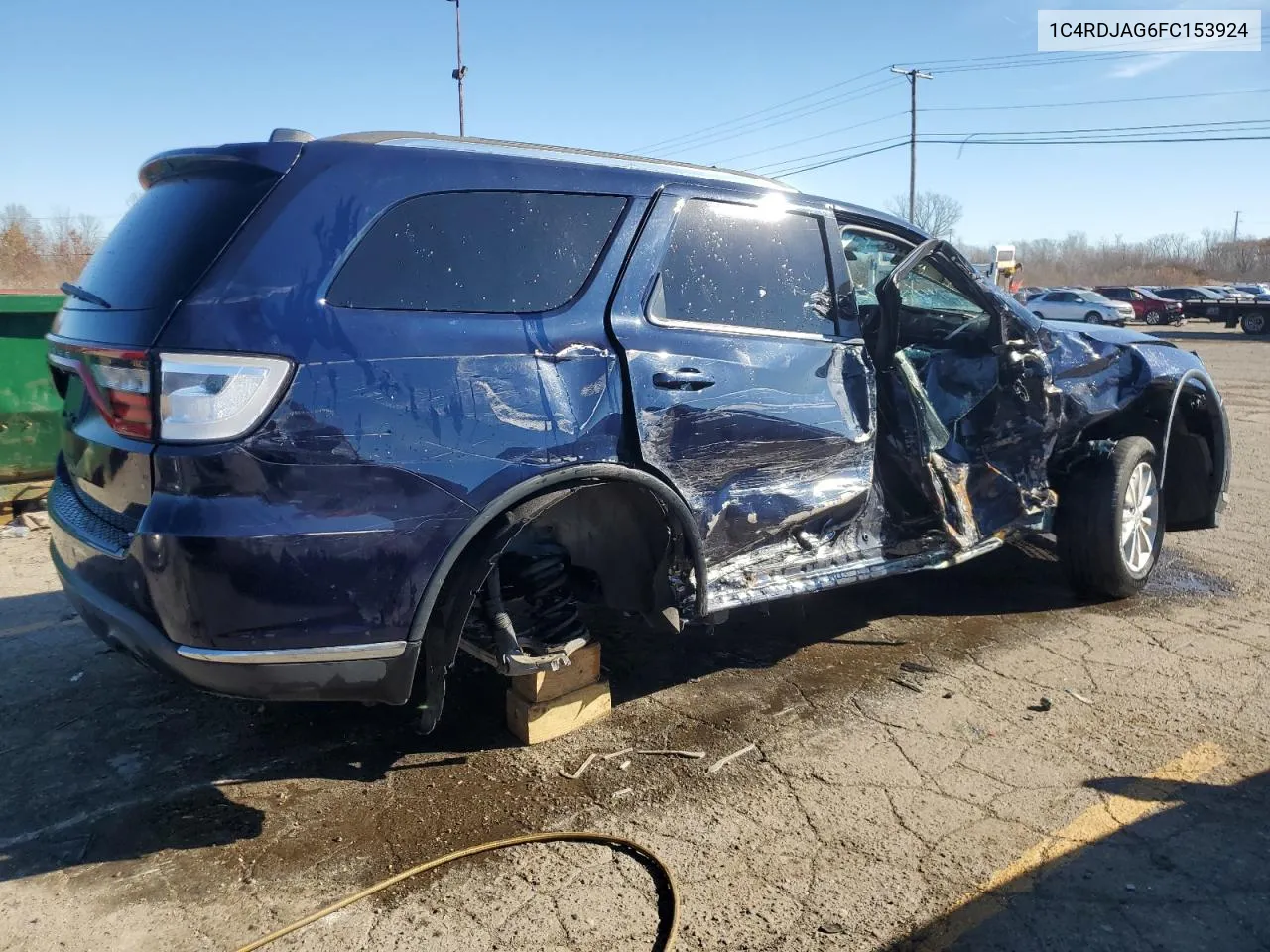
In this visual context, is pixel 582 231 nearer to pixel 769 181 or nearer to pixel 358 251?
pixel 358 251

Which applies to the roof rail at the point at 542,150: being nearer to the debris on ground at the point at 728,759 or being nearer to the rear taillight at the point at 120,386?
the rear taillight at the point at 120,386

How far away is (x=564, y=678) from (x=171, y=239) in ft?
6.24

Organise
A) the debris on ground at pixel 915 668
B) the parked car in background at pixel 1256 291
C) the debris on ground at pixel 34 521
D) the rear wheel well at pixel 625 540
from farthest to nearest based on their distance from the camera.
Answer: the parked car in background at pixel 1256 291 → the debris on ground at pixel 34 521 → the debris on ground at pixel 915 668 → the rear wheel well at pixel 625 540

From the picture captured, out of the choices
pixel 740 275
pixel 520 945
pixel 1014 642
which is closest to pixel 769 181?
pixel 740 275

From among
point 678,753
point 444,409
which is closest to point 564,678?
point 678,753

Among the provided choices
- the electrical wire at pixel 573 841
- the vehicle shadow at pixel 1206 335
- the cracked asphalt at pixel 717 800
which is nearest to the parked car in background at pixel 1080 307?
the vehicle shadow at pixel 1206 335

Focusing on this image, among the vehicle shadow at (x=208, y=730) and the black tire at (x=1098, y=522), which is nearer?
the vehicle shadow at (x=208, y=730)

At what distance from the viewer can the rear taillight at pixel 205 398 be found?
239 centimetres

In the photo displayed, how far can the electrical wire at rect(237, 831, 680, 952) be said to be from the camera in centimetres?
236

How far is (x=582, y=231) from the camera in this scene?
10.0 ft

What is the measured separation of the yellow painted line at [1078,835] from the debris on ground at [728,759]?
91 cm

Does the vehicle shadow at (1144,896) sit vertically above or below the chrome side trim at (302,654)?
below

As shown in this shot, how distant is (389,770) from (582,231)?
1903 millimetres

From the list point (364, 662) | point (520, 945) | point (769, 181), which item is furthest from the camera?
point (769, 181)
